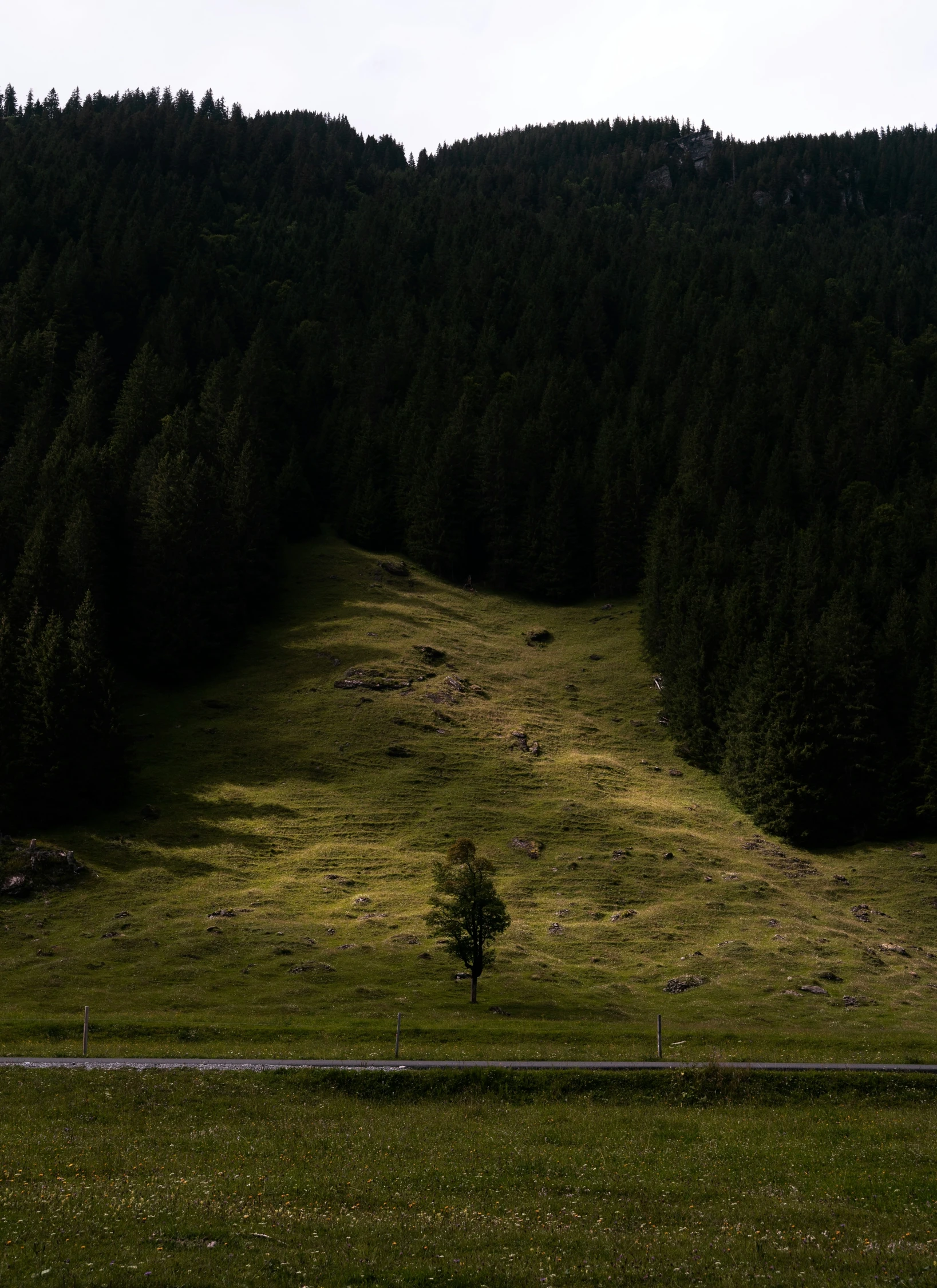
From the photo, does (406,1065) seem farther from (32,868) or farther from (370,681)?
(370,681)

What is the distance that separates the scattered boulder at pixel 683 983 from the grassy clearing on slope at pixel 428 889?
0.65 metres

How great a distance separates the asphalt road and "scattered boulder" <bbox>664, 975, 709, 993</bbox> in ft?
68.2

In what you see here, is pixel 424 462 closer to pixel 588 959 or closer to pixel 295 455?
pixel 295 455

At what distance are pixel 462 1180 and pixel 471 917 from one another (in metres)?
34.9

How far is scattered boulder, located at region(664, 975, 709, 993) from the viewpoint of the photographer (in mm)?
61366

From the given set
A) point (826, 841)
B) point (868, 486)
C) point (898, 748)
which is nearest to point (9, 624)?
point (826, 841)

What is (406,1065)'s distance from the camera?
127 feet

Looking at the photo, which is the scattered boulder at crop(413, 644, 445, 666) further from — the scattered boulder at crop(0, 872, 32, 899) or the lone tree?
the lone tree

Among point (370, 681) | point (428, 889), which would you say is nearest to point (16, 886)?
point (428, 889)

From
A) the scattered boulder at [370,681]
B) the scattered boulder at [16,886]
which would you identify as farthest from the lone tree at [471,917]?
the scattered boulder at [370,681]

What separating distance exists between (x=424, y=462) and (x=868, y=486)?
6774 centimetres

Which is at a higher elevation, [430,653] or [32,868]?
[430,653]

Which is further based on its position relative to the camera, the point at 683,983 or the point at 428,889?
the point at 428,889

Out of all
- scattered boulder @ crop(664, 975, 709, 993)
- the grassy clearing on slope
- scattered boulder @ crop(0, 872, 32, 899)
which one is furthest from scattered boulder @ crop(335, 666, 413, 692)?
scattered boulder @ crop(664, 975, 709, 993)
